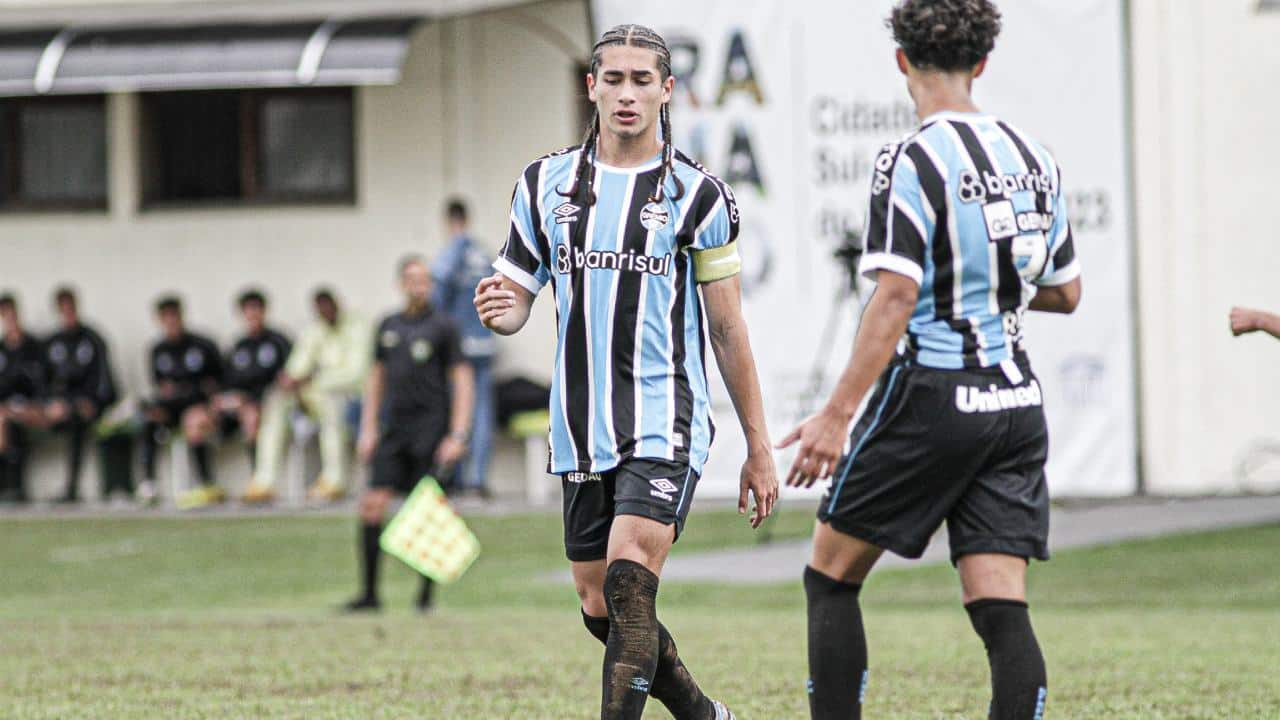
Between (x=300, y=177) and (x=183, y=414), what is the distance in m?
2.72

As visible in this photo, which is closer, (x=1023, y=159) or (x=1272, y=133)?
(x=1023, y=159)

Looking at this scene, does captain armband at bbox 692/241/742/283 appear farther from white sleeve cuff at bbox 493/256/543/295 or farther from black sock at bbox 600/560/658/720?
black sock at bbox 600/560/658/720

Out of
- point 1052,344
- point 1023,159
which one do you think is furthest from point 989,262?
point 1052,344

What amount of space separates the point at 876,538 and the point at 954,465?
0.30m

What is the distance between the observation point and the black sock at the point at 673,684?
5590 mm

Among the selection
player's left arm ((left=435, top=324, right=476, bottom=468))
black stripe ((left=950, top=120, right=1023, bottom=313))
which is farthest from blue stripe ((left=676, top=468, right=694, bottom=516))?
player's left arm ((left=435, top=324, right=476, bottom=468))

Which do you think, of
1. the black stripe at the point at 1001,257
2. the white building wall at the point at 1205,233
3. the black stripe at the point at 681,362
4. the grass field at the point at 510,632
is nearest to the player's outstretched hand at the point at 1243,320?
the black stripe at the point at 1001,257

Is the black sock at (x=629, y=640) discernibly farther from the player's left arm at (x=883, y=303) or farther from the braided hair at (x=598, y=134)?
the braided hair at (x=598, y=134)

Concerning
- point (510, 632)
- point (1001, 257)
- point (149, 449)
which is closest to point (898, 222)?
point (1001, 257)

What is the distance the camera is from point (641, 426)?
547 cm

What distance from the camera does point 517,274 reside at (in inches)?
223

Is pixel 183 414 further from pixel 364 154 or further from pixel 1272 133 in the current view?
pixel 1272 133

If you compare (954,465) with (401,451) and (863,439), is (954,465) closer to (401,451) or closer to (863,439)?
(863,439)

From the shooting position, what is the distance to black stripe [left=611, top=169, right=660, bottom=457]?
5469 millimetres
